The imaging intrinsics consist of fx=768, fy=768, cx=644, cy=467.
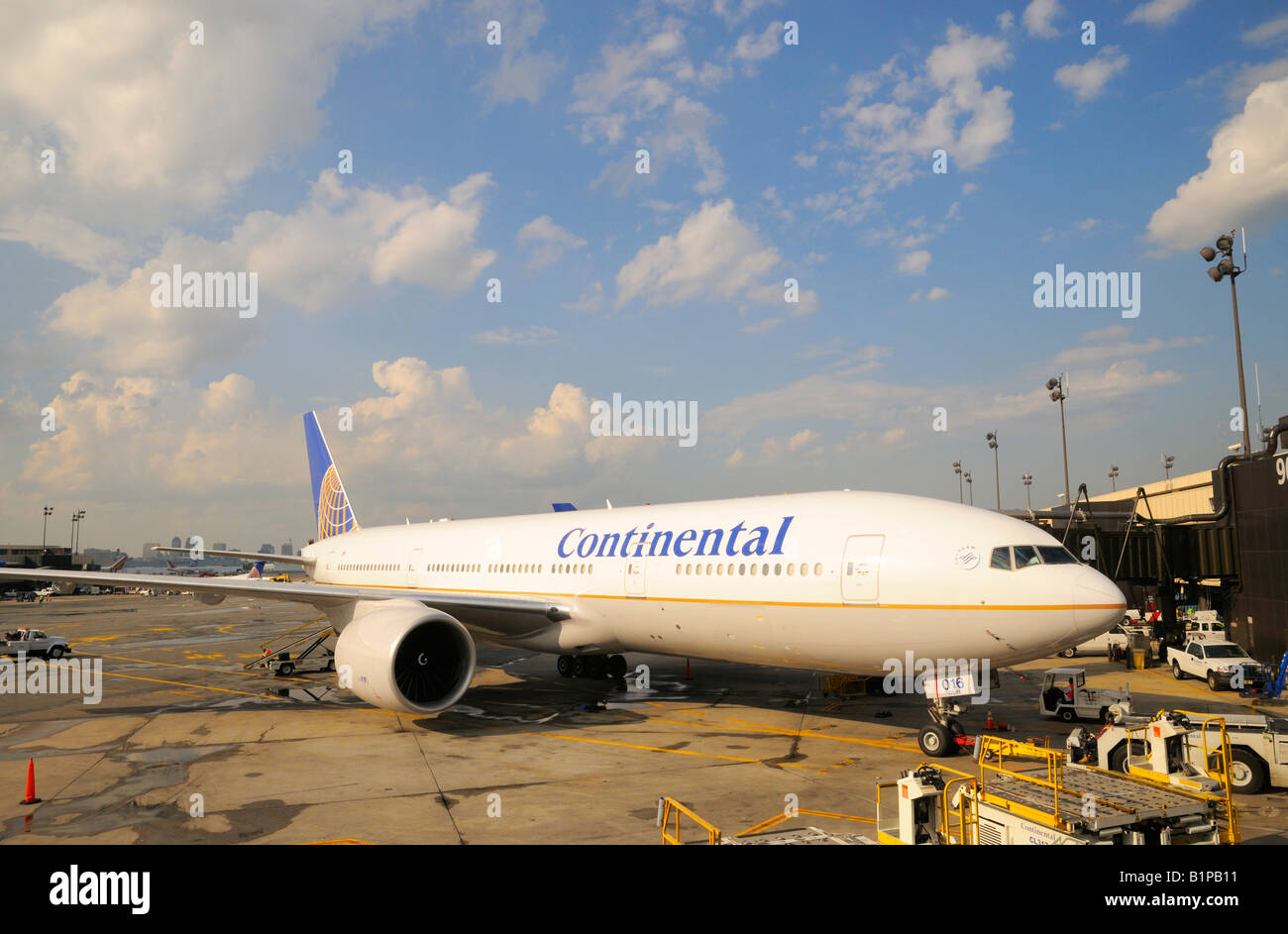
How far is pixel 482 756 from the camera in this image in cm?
1450

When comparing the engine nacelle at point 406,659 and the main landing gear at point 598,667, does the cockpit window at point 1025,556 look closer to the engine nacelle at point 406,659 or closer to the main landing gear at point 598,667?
the engine nacelle at point 406,659

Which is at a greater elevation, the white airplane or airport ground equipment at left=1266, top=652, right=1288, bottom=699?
the white airplane

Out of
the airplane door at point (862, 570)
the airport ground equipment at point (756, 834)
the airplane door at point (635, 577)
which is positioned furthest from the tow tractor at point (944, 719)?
the airplane door at point (635, 577)

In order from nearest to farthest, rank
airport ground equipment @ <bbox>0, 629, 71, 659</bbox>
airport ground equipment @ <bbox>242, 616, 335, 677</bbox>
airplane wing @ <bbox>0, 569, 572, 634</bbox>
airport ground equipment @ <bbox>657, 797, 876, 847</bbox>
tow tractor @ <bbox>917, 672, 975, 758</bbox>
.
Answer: airport ground equipment @ <bbox>657, 797, 876, 847</bbox> → tow tractor @ <bbox>917, 672, 975, 758</bbox> → airplane wing @ <bbox>0, 569, 572, 634</bbox> → airport ground equipment @ <bbox>242, 616, 335, 677</bbox> → airport ground equipment @ <bbox>0, 629, 71, 659</bbox>

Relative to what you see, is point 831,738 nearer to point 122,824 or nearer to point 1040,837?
point 1040,837

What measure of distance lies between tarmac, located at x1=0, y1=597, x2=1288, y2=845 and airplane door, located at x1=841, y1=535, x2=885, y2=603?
9.63 ft

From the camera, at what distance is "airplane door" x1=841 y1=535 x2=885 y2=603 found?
1371cm

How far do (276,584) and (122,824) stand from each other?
881cm

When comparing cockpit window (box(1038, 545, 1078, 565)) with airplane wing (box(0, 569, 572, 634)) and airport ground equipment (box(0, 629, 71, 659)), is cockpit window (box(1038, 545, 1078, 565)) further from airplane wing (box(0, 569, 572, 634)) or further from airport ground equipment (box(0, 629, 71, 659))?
airport ground equipment (box(0, 629, 71, 659))

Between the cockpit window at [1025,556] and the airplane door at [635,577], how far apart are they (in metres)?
7.87

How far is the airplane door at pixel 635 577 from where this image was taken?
1752 cm

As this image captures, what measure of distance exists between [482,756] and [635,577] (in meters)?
5.18

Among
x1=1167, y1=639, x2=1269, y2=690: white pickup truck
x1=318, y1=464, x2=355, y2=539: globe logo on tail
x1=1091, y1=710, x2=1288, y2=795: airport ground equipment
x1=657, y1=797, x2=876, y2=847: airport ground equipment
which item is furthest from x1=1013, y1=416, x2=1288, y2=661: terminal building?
x1=318, y1=464, x2=355, y2=539: globe logo on tail

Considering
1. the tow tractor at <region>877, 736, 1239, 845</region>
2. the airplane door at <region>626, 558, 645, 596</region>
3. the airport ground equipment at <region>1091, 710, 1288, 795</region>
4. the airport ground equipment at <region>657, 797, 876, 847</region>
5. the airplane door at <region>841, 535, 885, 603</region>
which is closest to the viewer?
the tow tractor at <region>877, 736, 1239, 845</region>
